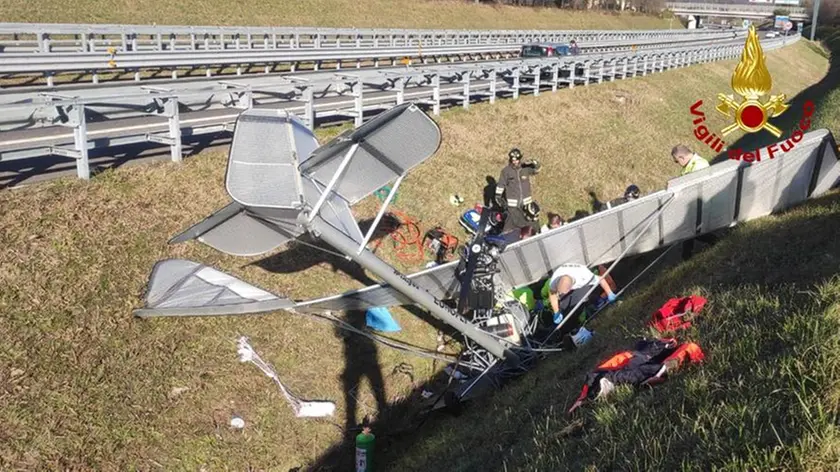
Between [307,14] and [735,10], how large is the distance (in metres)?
78.6

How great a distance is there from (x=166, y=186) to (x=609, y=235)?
6.16m

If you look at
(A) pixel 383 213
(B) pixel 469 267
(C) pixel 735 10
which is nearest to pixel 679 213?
(B) pixel 469 267

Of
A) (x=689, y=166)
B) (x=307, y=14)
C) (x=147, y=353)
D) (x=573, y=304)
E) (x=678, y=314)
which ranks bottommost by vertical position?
(x=573, y=304)

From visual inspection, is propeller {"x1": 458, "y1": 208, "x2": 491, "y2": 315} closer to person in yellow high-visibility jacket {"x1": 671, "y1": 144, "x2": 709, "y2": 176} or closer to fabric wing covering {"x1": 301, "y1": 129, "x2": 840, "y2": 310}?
fabric wing covering {"x1": 301, "y1": 129, "x2": 840, "y2": 310}

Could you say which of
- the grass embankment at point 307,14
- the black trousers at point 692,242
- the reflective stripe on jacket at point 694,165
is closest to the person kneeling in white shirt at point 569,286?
the black trousers at point 692,242

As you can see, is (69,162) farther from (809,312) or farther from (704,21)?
(704,21)

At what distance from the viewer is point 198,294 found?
728 centimetres

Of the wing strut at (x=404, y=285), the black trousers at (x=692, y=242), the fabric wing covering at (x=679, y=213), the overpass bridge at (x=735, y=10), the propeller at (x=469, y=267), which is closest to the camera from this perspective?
the wing strut at (x=404, y=285)

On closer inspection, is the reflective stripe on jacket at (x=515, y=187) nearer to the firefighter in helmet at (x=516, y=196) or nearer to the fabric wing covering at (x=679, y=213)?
the firefighter in helmet at (x=516, y=196)

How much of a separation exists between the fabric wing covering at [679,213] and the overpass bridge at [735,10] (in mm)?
98669

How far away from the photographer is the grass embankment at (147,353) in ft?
22.0

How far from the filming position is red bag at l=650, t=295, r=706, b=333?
633cm

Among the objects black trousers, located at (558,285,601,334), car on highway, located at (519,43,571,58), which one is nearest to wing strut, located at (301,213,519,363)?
black trousers, located at (558,285,601,334)

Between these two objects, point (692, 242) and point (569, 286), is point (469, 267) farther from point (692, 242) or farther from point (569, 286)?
point (692, 242)
